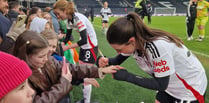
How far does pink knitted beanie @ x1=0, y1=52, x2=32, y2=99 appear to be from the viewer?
3.62 feet

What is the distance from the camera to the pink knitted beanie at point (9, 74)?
1103mm

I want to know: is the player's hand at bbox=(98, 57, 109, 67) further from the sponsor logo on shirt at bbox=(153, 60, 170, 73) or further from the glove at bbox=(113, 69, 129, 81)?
the sponsor logo on shirt at bbox=(153, 60, 170, 73)

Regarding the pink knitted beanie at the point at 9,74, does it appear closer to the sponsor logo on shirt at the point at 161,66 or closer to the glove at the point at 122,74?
the glove at the point at 122,74

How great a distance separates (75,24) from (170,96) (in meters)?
1.98

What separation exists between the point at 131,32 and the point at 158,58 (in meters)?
0.31

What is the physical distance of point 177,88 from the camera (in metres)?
2.06

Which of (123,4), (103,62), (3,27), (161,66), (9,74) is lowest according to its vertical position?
(123,4)

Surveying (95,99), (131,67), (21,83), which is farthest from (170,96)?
A: (131,67)

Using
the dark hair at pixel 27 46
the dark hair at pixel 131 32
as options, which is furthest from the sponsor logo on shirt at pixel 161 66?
the dark hair at pixel 27 46

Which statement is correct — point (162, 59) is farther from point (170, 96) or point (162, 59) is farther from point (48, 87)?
point (48, 87)

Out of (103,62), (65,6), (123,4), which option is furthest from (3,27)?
(123,4)

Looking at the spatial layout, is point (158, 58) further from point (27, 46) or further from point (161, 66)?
point (27, 46)

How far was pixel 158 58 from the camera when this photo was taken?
1748mm

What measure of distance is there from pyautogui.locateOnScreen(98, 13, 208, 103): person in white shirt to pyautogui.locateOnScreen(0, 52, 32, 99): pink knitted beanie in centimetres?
84
